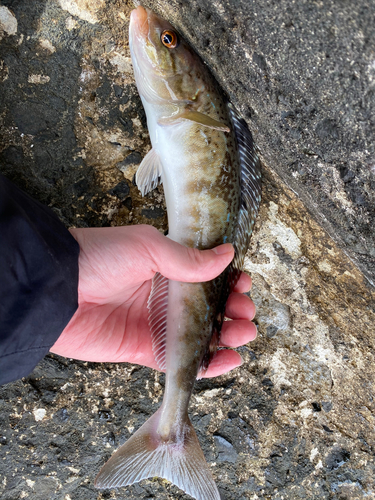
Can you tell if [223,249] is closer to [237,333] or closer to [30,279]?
[237,333]

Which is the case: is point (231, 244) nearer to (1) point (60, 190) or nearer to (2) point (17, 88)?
(1) point (60, 190)

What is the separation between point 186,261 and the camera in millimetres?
1793

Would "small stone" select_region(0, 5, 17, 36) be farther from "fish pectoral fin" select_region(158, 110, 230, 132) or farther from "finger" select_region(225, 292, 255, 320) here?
"finger" select_region(225, 292, 255, 320)

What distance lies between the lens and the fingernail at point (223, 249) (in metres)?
1.91

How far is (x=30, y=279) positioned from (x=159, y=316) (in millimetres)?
736

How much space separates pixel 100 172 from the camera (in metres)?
2.21

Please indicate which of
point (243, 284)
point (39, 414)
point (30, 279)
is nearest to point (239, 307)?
point (243, 284)

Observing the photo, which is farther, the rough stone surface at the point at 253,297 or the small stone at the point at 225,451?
the small stone at the point at 225,451

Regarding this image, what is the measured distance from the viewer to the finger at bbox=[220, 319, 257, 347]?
2145 millimetres

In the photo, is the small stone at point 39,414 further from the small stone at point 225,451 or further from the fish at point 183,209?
the small stone at point 225,451

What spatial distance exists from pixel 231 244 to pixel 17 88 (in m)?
1.38

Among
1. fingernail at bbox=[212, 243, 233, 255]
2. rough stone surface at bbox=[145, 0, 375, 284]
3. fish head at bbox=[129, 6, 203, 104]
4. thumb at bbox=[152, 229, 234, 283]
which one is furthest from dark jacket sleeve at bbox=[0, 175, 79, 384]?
rough stone surface at bbox=[145, 0, 375, 284]

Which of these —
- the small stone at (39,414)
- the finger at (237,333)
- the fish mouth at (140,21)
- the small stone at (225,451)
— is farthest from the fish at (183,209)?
the small stone at (39,414)

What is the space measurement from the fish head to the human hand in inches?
27.8
